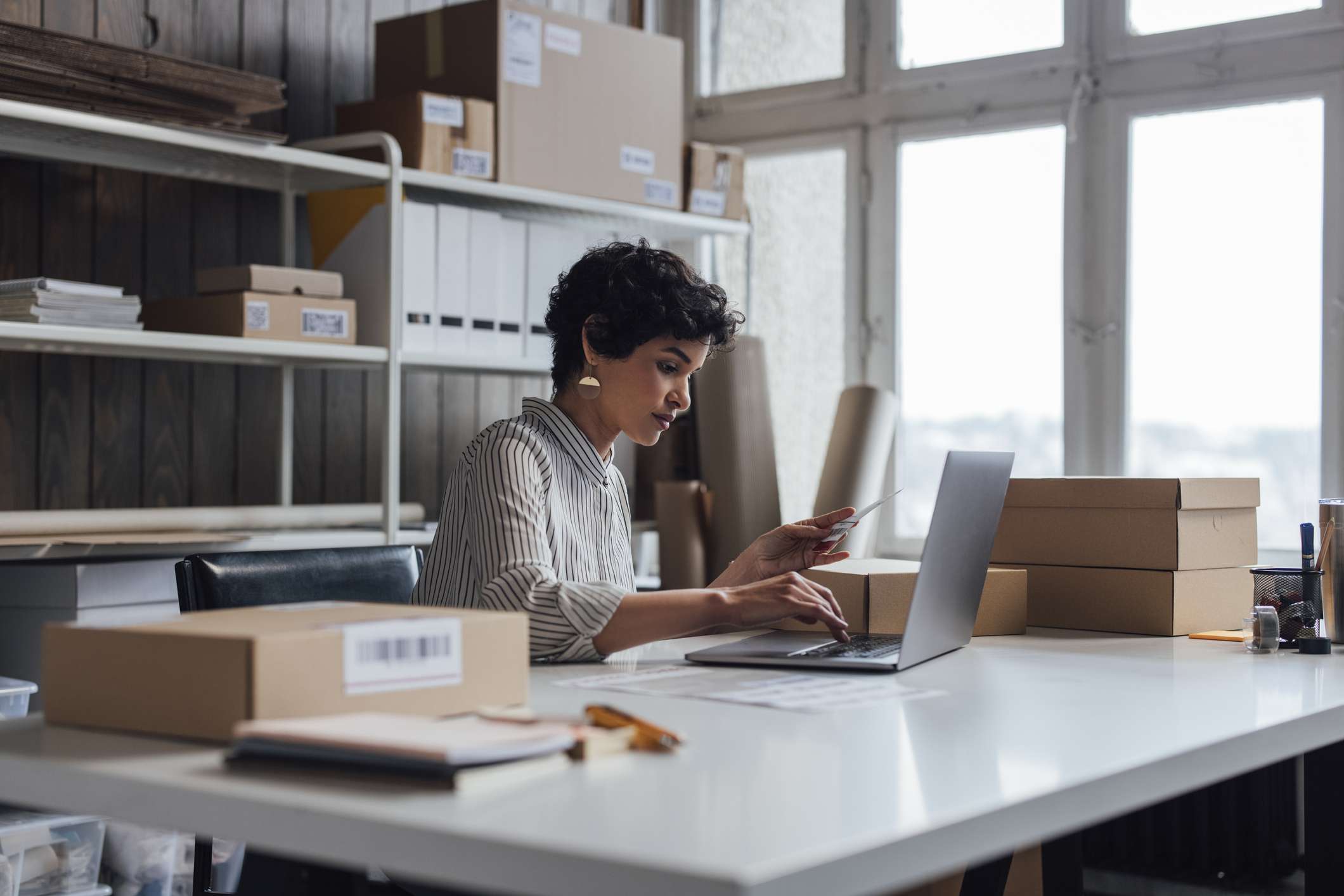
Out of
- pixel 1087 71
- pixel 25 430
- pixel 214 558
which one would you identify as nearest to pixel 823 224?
pixel 1087 71

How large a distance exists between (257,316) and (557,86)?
36.2 inches

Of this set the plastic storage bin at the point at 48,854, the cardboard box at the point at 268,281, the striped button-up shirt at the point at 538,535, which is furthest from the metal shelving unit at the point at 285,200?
the striped button-up shirt at the point at 538,535

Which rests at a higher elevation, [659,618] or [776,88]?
[776,88]

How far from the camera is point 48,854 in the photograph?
7.43 ft

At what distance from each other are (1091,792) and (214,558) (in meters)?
1.07

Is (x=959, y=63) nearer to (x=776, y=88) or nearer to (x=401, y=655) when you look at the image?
(x=776, y=88)

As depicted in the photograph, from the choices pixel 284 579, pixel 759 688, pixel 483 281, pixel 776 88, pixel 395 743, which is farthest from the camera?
pixel 776 88

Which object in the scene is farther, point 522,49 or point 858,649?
point 522,49

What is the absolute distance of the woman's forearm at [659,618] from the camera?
5.12 feet

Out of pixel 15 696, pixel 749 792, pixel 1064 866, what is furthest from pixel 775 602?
pixel 15 696

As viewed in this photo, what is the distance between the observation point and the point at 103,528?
2.51 m

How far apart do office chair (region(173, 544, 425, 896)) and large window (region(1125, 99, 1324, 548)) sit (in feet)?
6.67

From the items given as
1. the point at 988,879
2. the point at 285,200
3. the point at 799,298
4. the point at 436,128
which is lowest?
the point at 988,879

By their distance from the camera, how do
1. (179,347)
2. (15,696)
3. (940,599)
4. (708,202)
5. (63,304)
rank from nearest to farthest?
(940,599) < (15,696) < (63,304) < (179,347) < (708,202)
